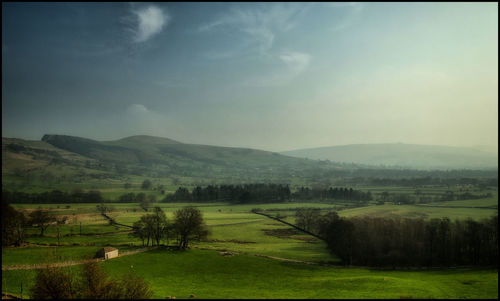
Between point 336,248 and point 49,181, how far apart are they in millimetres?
207031

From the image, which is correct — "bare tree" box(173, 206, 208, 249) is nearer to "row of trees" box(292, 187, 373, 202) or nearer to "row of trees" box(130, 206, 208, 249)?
"row of trees" box(130, 206, 208, 249)

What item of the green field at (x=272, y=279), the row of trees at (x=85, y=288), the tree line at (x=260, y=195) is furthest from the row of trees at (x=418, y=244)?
the tree line at (x=260, y=195)

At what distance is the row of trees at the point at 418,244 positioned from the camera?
53281mm

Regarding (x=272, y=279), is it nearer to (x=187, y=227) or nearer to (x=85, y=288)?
(x=187, y=227)

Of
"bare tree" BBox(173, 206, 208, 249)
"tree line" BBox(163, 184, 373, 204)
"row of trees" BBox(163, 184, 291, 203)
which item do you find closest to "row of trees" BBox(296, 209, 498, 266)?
"bare tree" BBox(173, 206, 208, 249)

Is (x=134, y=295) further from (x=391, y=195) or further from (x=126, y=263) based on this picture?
(x=391, y=195)

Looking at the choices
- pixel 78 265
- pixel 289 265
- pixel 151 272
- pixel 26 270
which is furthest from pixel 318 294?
pixel 26 270

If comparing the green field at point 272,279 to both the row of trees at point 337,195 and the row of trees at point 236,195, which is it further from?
the row of trees at point 337,195

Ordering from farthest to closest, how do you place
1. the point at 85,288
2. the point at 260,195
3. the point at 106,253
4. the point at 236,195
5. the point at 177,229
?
the point at 236,195, the point at 260,195, the point at 177,229, the point at 106,253, the point at 85,288

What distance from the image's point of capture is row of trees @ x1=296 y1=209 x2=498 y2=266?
53.3 meters

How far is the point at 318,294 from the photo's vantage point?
33969mm

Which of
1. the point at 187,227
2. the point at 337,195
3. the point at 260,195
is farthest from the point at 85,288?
the point at 337,195

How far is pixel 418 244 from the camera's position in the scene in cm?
5500

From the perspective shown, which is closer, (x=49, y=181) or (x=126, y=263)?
(x=126, y=263)
